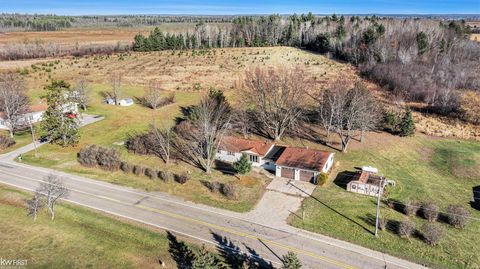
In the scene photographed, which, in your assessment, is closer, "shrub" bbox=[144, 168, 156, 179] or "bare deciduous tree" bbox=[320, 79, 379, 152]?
"shrub" bbox=[144, 168, 156, 179]

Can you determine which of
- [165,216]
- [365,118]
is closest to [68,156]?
[165,216]

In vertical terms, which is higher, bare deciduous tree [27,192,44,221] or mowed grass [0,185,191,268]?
bare deciduous tree [27,192,44,221]

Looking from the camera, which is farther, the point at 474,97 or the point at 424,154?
the point at 474,97

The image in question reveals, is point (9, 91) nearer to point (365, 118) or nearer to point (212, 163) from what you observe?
point (212, 163)

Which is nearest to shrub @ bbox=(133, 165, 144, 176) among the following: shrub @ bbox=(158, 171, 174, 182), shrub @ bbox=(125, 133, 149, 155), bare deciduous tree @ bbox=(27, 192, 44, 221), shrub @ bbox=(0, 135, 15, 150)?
shrub @ bbox=(158, 171, 174, 182)

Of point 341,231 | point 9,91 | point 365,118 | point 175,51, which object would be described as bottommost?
point 341,231

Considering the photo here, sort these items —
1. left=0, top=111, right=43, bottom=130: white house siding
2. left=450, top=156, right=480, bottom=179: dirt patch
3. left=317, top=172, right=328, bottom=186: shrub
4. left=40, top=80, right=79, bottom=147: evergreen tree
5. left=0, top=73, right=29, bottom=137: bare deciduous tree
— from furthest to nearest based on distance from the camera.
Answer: left=0, top=111, right=43, bottom=130: white house siding < left=0, top=73, right=29, bottom=137: bare deciduous tree < left=40, top=80, right=79, bottom=147: evergreen tree < left=450, top=156, right=480, bottom=179: dirt patch < left=317, top=172, right=328, bottom=186: shrub

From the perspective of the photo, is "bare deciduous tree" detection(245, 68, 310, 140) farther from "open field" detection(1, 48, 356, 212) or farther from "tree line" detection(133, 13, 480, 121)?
"tree line" detection(133, 13, 480, 121)
